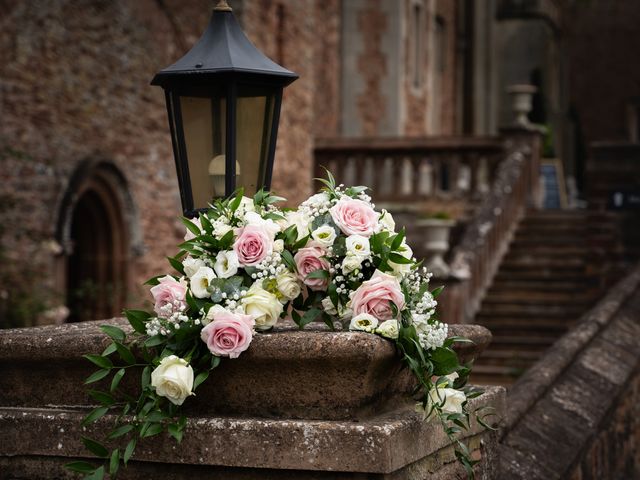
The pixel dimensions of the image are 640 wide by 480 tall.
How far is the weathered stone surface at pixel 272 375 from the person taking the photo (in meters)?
2.82

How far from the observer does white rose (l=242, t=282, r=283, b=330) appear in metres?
2.94

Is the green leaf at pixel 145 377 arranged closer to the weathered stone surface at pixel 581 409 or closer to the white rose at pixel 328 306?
the white rose at pixel 328 306

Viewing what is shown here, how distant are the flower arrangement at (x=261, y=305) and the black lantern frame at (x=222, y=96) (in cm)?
70

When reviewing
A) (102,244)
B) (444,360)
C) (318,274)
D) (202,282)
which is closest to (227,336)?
(202,282)

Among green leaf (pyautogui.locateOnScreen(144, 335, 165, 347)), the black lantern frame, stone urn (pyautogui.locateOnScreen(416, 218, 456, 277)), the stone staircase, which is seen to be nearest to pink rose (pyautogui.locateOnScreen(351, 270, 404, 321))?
green leaf (pyautogui.locateOnScreen(144, 335, 165, 347))

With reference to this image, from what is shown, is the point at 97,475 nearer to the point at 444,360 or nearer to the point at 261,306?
the point at 261,306

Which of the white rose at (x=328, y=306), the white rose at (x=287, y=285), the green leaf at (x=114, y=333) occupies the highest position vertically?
the white rose at (x=287, y=285)

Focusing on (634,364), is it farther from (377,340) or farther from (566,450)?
(377,340)

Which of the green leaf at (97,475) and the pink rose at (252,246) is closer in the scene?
the green leaf at (97,475)

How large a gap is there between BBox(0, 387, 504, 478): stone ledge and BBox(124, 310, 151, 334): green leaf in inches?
9.2

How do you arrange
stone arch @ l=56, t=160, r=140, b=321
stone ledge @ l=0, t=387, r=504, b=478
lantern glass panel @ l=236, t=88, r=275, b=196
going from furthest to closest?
stone arch @ l=56, t=160, r=140, b=321, lantern glass panel @ l=236, t=88, r=275, b=196, stone ledge @ l=0, t=387, r=504, b=478

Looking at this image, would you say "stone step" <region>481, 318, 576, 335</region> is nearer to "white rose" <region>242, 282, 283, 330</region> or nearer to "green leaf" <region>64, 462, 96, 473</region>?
"white rose" <region>242, 282, 283, 330</region>

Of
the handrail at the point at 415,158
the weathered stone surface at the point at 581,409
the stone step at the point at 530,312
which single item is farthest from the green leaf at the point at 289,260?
the handrail at the point at 415,158

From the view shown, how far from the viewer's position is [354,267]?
9.76 feet
